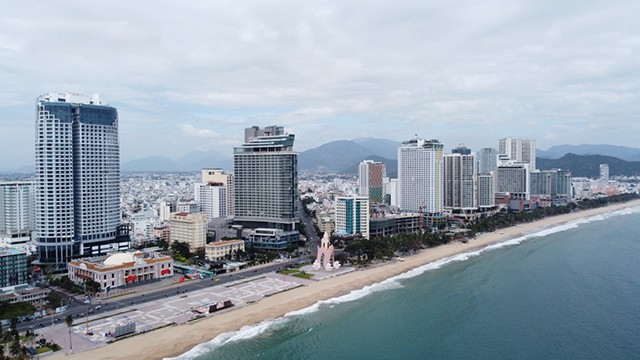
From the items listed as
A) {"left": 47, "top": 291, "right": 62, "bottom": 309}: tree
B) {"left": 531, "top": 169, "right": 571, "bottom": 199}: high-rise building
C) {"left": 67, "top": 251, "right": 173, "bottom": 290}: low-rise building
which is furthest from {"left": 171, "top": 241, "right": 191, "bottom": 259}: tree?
{"left": 531, "top": 169, "right": 571, "bottom": 199}: high-rise building

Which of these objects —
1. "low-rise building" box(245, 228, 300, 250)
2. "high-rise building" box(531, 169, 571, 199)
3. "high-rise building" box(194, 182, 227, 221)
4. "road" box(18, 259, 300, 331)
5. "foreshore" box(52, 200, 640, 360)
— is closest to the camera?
"foreshore" box(52, 200, 640, 360)

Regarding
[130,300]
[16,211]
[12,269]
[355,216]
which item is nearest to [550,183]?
[355,216]

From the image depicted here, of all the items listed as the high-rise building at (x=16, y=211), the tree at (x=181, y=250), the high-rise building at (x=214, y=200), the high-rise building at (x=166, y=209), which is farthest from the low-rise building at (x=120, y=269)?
the high-rise building at (x=214, y=200)

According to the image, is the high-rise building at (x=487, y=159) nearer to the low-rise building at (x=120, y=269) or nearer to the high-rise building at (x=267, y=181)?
the high-rise building at (x=267, y=181)

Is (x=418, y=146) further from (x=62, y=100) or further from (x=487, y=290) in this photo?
(x=62, y=100)

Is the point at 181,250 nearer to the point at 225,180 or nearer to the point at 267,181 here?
the point at 267,181

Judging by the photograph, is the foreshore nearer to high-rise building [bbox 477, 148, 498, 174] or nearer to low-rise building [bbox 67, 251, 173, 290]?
low-rise building [bbox 67, 251, 173, 290]

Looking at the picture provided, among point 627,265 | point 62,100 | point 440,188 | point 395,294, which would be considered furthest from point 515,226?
point 62,100
